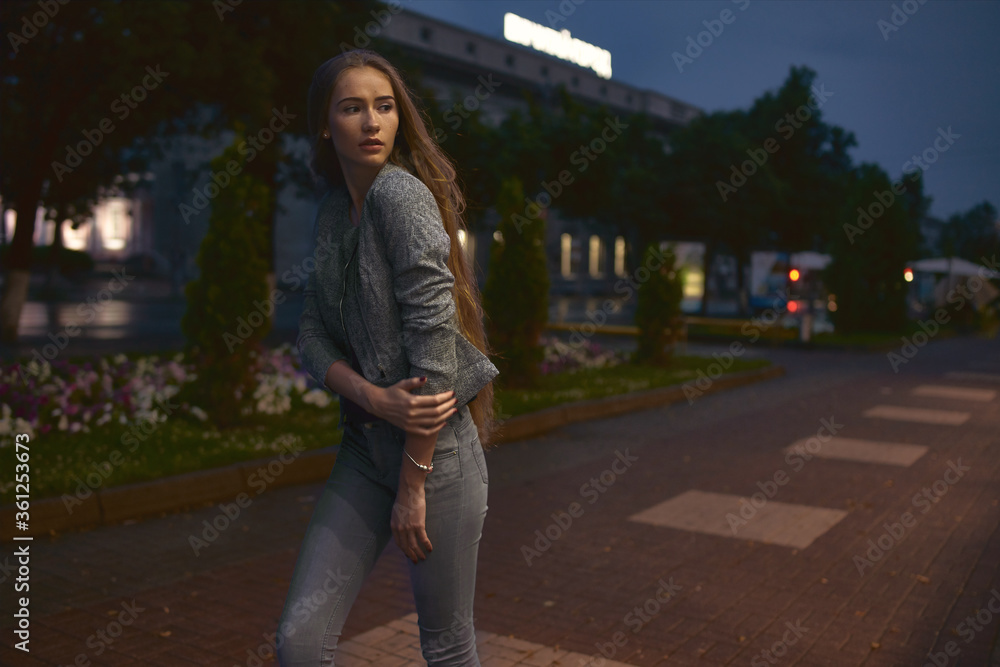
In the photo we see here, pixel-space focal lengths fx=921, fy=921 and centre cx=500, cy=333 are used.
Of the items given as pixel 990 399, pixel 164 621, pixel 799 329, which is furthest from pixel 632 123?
pixel 164 621

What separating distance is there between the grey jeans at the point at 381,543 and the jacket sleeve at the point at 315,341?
0.55ft

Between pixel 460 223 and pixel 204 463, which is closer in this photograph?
pixel 460 223

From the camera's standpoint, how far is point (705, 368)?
1582cm

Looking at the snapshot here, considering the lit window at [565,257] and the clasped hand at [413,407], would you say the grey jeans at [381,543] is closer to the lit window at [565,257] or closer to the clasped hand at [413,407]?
the clasped hand at [413,407]

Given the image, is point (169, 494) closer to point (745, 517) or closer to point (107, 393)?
point (107, 393)

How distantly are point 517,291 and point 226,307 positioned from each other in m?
4.69

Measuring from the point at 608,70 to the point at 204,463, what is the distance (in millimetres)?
62673

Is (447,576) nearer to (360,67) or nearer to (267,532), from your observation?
(360,67)

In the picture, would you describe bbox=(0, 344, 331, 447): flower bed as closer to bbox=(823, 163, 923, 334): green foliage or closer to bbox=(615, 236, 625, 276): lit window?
bbox=(823, 163, 923, 334): green foliage

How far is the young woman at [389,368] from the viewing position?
2031 mm

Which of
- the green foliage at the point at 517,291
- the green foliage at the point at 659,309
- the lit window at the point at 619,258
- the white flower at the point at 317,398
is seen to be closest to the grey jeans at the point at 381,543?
the white flower at the point at 317,398

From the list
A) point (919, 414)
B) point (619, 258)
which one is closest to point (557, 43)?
point (619, 258)

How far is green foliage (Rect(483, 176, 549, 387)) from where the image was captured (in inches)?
476

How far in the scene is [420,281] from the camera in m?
2.02
